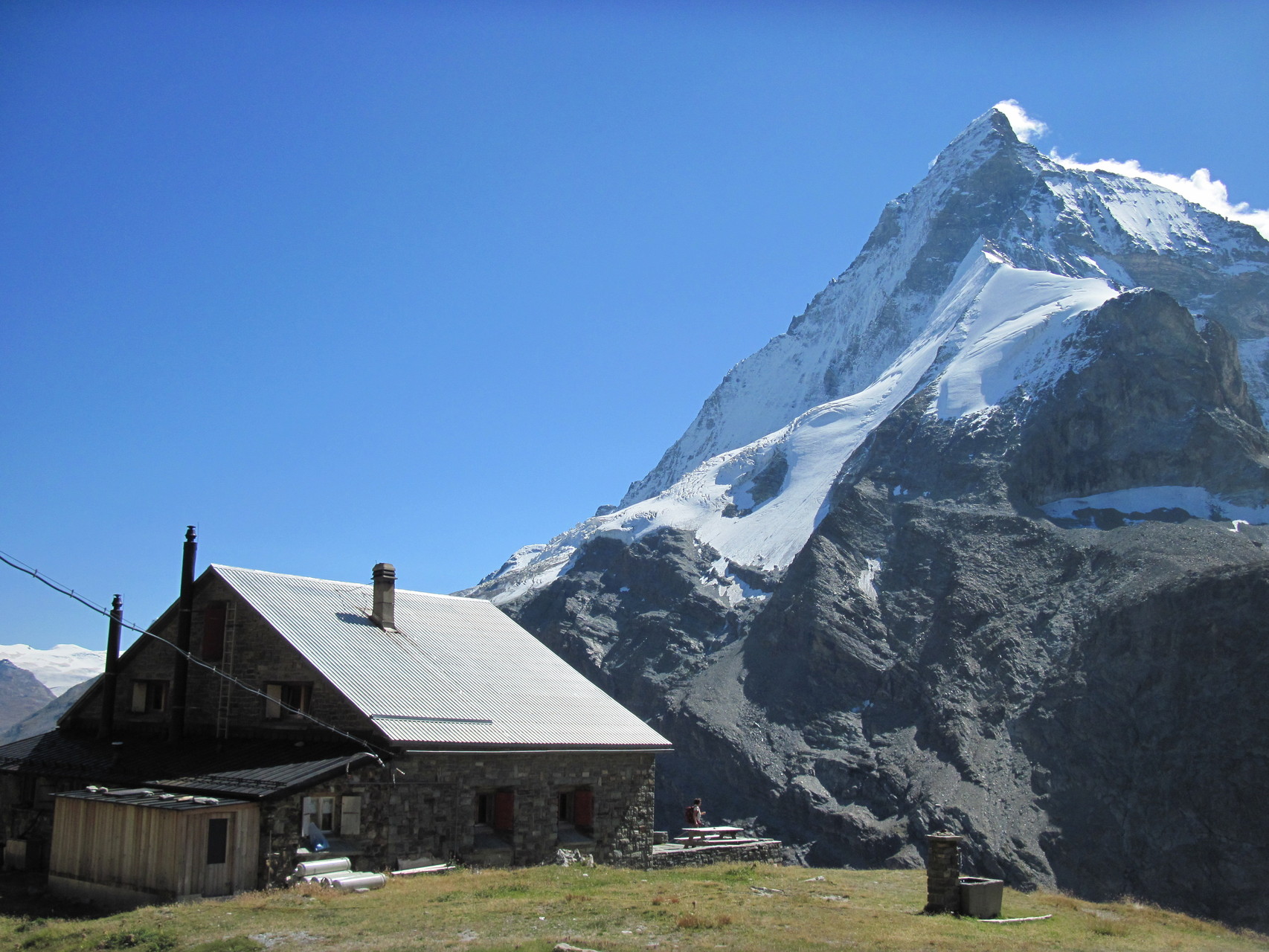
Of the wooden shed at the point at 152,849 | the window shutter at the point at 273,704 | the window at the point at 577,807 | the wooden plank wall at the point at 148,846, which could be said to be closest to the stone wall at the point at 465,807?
the window at the point at 577,807

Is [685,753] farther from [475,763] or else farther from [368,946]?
[368,946]

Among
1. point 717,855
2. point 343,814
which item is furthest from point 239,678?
point 717,855

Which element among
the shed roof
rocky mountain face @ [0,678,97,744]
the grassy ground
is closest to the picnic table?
the grassy ground

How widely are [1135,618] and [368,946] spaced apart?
3247 inches

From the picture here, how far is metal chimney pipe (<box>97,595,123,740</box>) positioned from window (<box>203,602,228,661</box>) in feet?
12.5

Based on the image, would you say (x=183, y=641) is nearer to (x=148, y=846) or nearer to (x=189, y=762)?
(x=189, y=762)

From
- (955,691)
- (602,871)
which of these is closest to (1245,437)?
(955,691)

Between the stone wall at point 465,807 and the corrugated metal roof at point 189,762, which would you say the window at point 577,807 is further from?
the corrugated metal roof at point 189,762

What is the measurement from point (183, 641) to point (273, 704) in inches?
154

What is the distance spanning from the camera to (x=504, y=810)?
26.8 m

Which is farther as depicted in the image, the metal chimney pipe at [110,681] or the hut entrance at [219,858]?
the metal chimney pipe at [110,681]

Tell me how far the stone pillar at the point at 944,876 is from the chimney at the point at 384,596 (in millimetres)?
17059

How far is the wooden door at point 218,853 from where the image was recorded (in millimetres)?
19969

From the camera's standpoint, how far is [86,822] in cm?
2156
